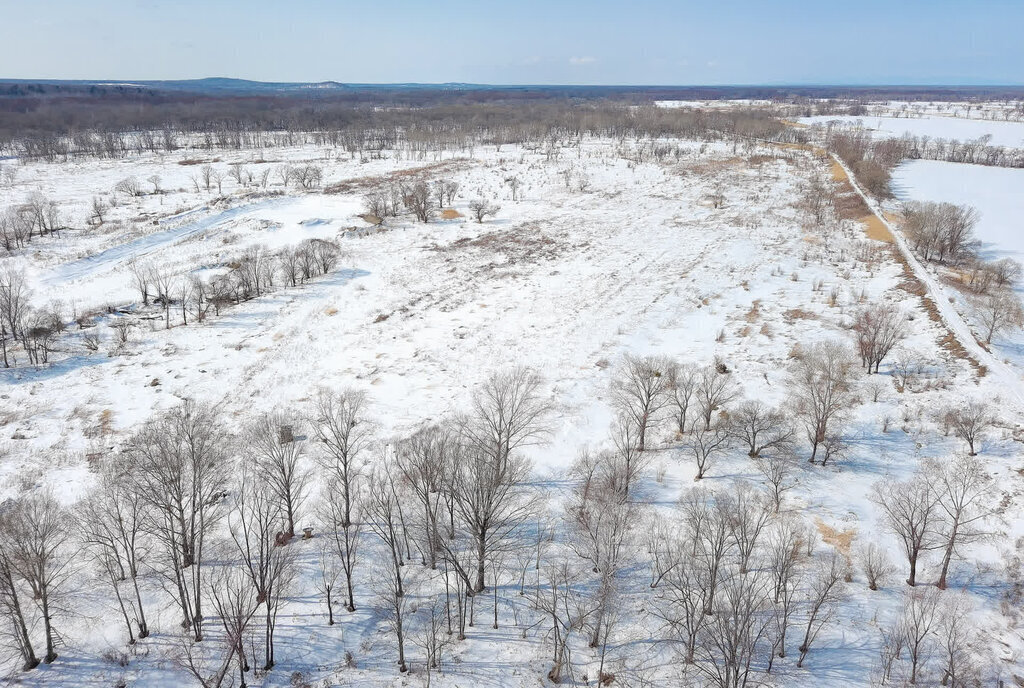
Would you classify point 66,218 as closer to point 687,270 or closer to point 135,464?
point 135,464

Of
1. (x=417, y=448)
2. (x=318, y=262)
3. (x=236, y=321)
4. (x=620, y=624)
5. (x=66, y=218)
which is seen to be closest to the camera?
(x=620, y=624)

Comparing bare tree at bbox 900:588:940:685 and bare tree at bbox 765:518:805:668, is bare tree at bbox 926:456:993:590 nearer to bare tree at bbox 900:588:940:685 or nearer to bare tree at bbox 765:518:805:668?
bare tree at bbox 900:588:940:685

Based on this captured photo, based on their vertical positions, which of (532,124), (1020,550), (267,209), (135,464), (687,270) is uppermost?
(532,124)

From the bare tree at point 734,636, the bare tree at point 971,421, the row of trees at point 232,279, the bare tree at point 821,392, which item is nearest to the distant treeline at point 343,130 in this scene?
the row of trees at point 232,279

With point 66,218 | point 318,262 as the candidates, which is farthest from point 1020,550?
point 66,218

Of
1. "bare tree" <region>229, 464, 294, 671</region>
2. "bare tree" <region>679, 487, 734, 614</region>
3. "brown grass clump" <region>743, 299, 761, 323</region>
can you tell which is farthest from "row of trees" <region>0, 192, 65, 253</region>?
"brown grass clump" <region>743, 299, 761, 323</region>

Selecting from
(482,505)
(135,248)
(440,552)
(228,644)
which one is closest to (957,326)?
(482,505)

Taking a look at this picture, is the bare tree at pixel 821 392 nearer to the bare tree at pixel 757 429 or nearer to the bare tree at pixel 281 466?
the bare tree at pixel 757 429

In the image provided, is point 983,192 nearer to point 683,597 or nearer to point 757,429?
point 757,429
